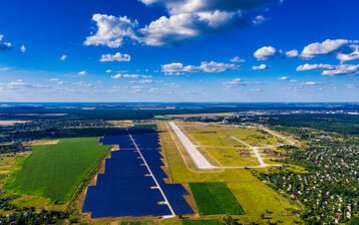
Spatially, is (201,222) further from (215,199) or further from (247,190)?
(247,190)

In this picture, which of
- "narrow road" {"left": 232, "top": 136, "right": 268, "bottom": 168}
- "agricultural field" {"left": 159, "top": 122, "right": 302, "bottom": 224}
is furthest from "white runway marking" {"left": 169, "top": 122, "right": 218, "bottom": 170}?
"narrow road" {"left": 232, "top": 136, "right": 268, "bottom": 168}

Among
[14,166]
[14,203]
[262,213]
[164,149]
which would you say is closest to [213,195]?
[262,213]

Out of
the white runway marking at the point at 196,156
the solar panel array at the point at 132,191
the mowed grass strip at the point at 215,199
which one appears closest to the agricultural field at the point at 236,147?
the white runway marking at the point at 196,156

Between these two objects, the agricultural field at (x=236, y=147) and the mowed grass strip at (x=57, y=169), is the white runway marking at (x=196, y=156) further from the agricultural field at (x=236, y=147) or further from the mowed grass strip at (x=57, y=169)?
the mowed grass strip at (x=57, y=169)

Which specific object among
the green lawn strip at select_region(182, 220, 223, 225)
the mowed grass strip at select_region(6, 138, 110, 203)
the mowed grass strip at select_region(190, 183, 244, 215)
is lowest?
the green lawn strip at select_region(182, 220, 223, 225)

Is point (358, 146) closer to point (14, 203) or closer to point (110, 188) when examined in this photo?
point (110, 188)

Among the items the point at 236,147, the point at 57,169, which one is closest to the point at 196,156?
the point at 236,147

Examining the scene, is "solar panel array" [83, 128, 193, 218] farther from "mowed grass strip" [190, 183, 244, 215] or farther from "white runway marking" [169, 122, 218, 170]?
"white runway marking" [169, 122, 218, 170]
